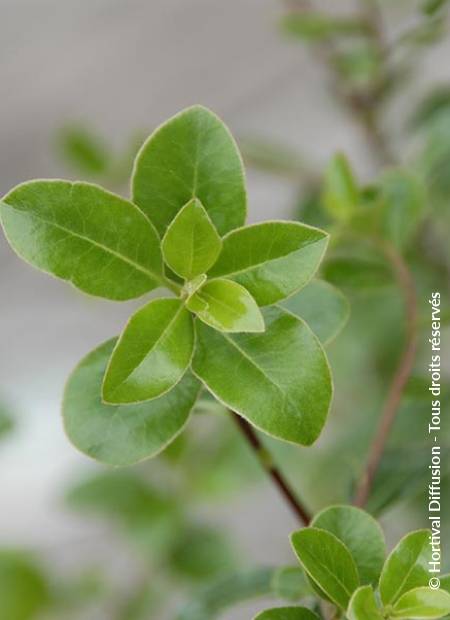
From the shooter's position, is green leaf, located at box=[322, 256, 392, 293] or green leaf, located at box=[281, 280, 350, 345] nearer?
green leaf, located at box=[281, 280, 350, 345]

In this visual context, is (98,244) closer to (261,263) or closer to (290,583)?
(261,263)

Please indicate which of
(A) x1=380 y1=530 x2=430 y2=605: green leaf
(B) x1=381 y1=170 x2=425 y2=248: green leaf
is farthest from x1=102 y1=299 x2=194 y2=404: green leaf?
(B) x1=381 y1=170 x2=425 y2=248: green leaf

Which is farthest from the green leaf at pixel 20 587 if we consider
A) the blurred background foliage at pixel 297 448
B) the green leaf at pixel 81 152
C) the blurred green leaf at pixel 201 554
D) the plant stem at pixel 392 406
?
the plant stem at pixel 392 406

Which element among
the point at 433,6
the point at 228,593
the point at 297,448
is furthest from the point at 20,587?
the point at 433,6

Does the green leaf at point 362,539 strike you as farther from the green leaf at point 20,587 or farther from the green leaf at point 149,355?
the green leaf at point 20,587

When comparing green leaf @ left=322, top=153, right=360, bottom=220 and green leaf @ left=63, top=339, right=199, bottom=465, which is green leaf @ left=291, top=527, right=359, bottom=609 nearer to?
green leaf @ left=63, top=339, right=199, bottom=465

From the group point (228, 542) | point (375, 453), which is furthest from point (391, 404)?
point (228, 542)
